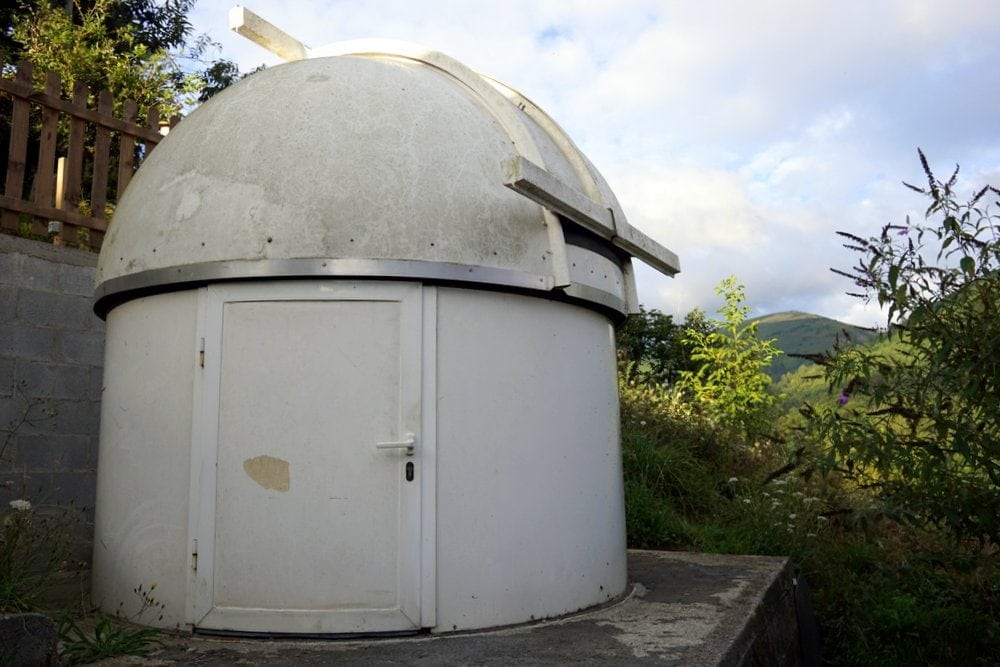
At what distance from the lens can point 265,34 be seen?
5.99 m

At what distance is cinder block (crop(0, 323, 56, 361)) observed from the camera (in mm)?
6180

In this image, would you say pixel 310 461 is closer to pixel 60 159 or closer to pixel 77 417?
pixel 77 417

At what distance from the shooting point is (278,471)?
14.4 ft

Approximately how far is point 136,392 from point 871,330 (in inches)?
150

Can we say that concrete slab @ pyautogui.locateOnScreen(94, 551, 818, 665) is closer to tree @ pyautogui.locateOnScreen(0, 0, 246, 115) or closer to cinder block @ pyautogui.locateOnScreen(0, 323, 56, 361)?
cinder block @ pyautogui.locateOnScreen(0, 323, 56, 361)

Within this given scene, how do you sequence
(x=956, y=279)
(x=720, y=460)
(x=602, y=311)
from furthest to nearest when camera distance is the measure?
(x=720, y=460)
(x=602, y=311)
(x=956, y=279)

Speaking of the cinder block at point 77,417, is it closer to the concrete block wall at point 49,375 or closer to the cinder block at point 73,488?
A: the concrete block wall at point 49,375

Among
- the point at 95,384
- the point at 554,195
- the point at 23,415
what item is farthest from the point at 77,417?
the point at 554,195

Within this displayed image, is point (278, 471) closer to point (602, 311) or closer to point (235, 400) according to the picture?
point (235, 400)

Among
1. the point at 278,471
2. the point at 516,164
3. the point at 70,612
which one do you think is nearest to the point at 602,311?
the point at 516,164

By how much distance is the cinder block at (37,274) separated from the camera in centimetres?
631

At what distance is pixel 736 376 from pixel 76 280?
736 cm

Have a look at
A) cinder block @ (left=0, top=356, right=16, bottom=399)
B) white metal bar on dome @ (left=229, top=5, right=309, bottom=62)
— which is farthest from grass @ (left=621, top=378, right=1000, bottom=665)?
cinder block @ (left=0, top=356, right=16, bottom=399)

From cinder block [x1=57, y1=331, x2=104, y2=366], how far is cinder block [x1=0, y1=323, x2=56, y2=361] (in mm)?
67
